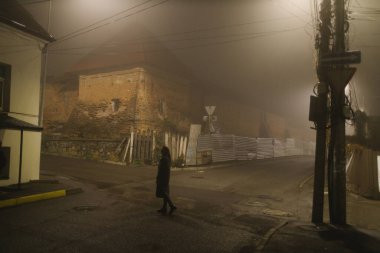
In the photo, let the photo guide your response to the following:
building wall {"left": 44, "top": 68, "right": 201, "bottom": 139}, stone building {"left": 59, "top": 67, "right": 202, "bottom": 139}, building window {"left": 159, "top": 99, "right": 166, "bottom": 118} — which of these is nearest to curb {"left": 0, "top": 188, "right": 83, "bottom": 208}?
stone building {"left": 59, "top": 67, "right": 202, "bottom": 139}

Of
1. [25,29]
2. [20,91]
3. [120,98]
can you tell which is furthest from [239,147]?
[25,29]

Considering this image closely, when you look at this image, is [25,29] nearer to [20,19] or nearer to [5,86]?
[20,19]

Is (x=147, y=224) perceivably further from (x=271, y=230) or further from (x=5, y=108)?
(x=5, y=108)

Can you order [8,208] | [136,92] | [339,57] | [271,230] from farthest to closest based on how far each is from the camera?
1. [136,92]
2. [8,208]
3. [339,57]
4. [271,230]

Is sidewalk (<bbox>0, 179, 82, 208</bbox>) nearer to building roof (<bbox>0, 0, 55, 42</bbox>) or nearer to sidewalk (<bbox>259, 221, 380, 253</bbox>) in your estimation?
building roof (<bbox>0, 0, 55, 42</bbox>)

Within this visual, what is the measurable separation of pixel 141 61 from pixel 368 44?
15.6 metres

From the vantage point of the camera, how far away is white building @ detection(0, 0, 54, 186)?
38.0 feet

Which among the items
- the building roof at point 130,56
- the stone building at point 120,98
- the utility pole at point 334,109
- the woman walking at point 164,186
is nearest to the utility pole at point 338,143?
the utility pole at point 334,109

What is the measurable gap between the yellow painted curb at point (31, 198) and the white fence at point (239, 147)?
1166 centimetres

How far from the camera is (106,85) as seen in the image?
2423 centimetres

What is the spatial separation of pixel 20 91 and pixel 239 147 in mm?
17366

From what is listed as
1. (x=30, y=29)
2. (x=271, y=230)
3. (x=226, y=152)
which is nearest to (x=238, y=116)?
(x=226, y=152)

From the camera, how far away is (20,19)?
1296 cm

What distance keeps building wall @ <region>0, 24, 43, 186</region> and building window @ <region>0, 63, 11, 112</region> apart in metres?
0.12
